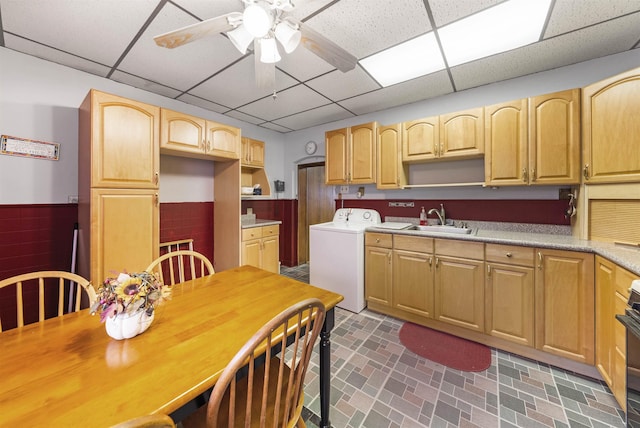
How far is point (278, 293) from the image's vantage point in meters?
1.38

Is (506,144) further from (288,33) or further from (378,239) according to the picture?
(288,33)

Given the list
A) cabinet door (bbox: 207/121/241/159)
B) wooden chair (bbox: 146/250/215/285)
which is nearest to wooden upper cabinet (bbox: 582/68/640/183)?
wooden chair (bbox: 146/250/215/285)

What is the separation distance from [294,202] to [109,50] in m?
2.96

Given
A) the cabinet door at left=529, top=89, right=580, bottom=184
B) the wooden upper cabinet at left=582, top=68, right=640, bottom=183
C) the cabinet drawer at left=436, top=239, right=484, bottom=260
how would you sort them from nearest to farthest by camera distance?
1. the wooden upper cabinet at left=582, top=68, right=640, bottom=183
2. the cabinet door at left=529, top=89, right=580, bottom=184
3. the cabinet drawer at left=436, top=239, right=484, bottom=260

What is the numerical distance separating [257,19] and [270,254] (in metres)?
2.85

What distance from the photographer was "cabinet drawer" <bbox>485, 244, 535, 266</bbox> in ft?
6.31

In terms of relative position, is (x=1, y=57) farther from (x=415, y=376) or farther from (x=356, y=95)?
(x=415, y=376)

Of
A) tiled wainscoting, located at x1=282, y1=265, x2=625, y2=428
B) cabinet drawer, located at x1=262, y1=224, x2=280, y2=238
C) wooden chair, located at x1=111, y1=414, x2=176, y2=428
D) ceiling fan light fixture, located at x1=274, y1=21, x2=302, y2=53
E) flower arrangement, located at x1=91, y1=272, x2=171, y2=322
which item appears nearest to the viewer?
wooden chair, located at x1=111, y1=414, x2=176, y2=428

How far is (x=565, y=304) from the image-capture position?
1.80m

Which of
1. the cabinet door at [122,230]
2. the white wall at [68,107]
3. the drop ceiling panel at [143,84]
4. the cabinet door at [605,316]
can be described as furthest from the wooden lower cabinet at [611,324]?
the drop ceiling panel at [143,84]

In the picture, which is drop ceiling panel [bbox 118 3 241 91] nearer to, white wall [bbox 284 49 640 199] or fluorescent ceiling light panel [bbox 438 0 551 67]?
fluorescent ceiling light panel [bbox 438 0 551 67]

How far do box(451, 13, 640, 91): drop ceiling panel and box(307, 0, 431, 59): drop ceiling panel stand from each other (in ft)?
2.67

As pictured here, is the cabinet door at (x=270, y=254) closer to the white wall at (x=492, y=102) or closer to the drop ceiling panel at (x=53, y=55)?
the white wall at (x=492, y=102)

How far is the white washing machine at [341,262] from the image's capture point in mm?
2738
